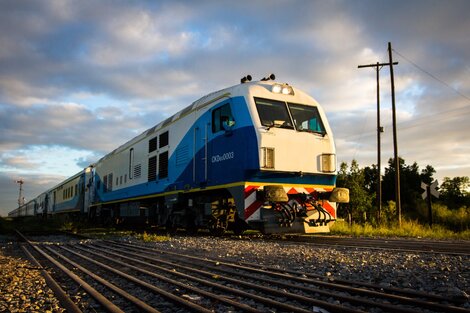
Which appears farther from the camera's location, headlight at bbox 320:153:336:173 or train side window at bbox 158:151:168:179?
train side window at bbox 158:151:168:179

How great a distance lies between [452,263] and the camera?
548cm

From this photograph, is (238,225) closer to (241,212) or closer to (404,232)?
(241,212)

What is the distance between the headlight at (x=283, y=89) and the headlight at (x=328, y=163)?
1.76 m

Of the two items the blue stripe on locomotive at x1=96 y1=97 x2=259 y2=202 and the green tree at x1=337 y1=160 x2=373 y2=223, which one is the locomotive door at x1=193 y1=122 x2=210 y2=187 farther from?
the green tree at x1=337 y1=160 x2=373 y2=223

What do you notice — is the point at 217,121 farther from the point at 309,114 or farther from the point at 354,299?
the point at 354,299

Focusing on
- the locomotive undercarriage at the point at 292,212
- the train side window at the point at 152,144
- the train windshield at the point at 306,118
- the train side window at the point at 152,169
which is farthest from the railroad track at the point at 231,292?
the train side window at the point at 152,144

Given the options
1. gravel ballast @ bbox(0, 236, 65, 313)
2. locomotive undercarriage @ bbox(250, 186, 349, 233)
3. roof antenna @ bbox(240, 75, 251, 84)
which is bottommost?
gravel ballast @ bbox(0, 236, 65, 313)

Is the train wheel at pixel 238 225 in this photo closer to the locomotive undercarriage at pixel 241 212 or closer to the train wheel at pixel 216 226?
the locomotive undercarriage at pixel 241 212

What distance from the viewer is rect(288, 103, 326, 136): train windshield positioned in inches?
403

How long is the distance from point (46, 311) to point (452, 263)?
4843 mm

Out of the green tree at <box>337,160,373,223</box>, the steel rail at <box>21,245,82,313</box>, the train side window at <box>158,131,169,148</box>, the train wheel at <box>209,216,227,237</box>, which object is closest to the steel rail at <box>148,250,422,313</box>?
the steel rail at <box>21,245,82,313</box>

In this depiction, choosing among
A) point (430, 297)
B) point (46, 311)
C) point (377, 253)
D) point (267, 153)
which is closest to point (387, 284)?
point (430, 297)

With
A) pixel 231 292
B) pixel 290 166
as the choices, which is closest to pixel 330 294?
pixel 231 292

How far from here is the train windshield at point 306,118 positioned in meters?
10.2
